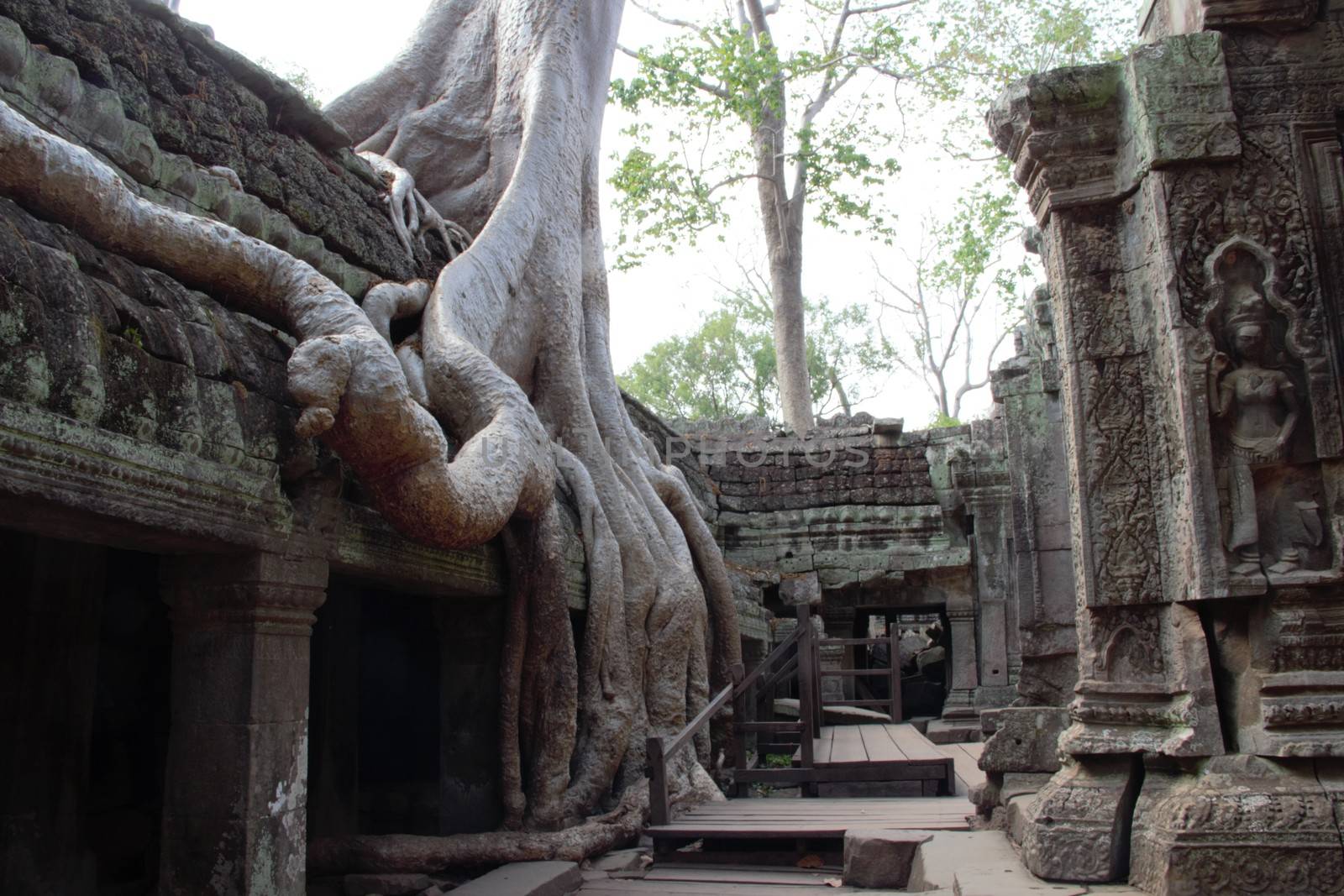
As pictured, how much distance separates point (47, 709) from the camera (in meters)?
3.84

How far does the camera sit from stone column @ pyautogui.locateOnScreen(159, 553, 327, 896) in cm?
312

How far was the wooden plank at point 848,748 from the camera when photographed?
21.3ft

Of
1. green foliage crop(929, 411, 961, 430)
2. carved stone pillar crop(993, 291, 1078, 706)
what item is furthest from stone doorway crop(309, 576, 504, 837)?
green foliage crop(929, 411, 961, 430)

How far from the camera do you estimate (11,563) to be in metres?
3.82

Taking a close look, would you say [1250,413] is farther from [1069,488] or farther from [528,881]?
[528,881]

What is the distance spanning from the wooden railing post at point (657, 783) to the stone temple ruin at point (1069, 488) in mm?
1165

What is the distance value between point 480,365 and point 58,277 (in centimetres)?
201

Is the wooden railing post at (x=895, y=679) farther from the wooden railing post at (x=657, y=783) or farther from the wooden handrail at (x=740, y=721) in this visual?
the wooden railing post at (x=657, y=783)

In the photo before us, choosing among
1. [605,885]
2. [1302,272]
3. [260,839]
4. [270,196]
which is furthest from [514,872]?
[1302,272]

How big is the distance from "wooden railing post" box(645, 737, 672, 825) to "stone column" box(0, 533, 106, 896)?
2.21 meters

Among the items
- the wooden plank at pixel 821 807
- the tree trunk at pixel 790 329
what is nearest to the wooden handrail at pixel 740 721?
the wooden plank at pixel 821 807

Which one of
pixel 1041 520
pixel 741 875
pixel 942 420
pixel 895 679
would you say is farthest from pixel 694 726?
pixel 942 420

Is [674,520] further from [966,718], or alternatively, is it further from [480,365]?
[966,718]

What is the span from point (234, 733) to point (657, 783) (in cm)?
228
